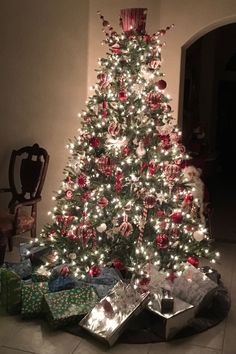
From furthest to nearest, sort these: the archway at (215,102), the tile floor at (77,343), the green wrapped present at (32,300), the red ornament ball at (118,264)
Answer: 1. the archway at (215,102)
2. the red ornament ball at (118,264)
3. the green wrapped present at (32,300)
4. the tile floor at (77,343)

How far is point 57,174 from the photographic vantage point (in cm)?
536

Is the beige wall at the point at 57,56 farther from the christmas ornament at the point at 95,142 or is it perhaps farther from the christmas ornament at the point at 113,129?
the christmas ornament at the point at 113,129

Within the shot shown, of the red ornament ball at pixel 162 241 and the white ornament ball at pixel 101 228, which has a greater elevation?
the white ornament ball at pixel 101 228

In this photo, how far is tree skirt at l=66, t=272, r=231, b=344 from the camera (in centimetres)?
303

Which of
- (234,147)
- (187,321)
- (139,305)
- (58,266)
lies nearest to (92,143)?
(58,266)

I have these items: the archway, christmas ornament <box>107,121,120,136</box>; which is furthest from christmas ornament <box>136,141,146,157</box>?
the archway

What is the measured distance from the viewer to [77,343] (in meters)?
2.96

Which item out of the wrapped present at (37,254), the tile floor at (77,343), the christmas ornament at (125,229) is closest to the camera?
the tile floor at (77,343)

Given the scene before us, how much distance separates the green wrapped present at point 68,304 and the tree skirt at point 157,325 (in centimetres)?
9

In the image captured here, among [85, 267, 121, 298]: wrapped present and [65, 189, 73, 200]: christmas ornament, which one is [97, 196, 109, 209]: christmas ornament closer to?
[65, 189, 73, 200]: christmas ornament

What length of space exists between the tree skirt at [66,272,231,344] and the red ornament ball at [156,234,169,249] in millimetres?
512

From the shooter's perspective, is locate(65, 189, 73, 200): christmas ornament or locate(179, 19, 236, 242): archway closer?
locate(65, 189, 73, 200): christmas ornament

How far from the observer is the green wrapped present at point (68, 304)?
3.08 m

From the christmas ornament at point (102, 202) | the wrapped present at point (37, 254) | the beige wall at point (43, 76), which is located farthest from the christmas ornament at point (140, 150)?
the beige wall at point (43, 76)
